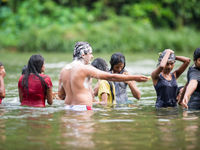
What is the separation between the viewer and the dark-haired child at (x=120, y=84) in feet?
28.1

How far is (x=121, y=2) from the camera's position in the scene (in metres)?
35.8

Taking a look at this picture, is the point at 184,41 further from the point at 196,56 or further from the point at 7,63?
the point at 196,56

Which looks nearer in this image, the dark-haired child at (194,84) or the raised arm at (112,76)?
the raised arm at (112,76)

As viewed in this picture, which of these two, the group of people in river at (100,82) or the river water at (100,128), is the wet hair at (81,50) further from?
the river water at (100,128)

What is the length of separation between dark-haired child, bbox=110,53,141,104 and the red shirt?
1.32 meters

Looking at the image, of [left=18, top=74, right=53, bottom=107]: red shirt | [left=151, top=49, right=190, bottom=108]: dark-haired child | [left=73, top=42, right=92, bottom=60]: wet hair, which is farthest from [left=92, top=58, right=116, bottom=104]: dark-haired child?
[left=73, top=42, right=92, bottom=60]: wet hair

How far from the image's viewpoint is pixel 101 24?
31.0 m

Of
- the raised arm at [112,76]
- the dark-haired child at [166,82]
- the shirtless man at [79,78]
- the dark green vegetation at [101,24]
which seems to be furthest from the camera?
the dark green vegetation at [101,24]

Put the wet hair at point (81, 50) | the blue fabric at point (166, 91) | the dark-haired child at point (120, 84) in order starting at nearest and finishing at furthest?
the wet hair at point (81, 50)
the blue fabric at point (166, 91)
the dark-haired child at point (120, 84)

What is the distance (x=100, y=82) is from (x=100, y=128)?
7.19 ft

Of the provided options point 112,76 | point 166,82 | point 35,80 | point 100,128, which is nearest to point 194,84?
point 166,82

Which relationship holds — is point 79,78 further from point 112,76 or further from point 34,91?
point 34,91

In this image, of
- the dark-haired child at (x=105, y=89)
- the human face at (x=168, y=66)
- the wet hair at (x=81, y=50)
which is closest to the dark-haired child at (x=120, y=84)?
the dark-haired child at (x=105, y=89)

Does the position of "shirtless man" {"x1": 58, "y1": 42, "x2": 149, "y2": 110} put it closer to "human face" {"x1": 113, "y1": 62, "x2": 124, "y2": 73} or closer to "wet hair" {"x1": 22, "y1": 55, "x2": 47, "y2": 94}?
"wet hair" {"x1": 22, "y1": 55, "x2": 47, "y2": 94}
